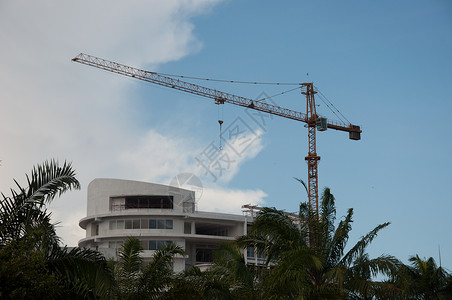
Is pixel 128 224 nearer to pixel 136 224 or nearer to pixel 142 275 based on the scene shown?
pixel 136 224

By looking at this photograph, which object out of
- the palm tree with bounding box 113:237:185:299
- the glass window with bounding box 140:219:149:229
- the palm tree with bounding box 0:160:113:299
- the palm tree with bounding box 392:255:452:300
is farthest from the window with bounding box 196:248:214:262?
the palm tree with bounding box 0:160:113:299

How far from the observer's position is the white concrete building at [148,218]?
73812 millimetres

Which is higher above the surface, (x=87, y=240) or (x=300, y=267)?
(x=87, y=240)

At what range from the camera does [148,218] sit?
74.0 meters

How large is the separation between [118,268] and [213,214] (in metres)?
55.4

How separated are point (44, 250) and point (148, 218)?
5785cm

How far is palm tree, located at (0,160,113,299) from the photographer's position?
15.6 meters

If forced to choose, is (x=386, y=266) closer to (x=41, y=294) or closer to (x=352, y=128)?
(x=41, y=294)

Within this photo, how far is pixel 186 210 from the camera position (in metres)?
75.6

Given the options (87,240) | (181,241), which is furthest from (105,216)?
(181,241)

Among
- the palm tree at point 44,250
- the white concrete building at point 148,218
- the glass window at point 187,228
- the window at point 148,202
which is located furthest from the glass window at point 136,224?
the palm tree at point 44,250

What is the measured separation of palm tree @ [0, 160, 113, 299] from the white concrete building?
56.4m

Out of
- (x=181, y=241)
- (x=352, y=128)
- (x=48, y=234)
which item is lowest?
(x=48, y=234)

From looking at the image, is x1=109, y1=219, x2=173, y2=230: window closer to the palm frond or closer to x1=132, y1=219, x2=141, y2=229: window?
x1=132, y1=219, x2=141, y2=229: window
